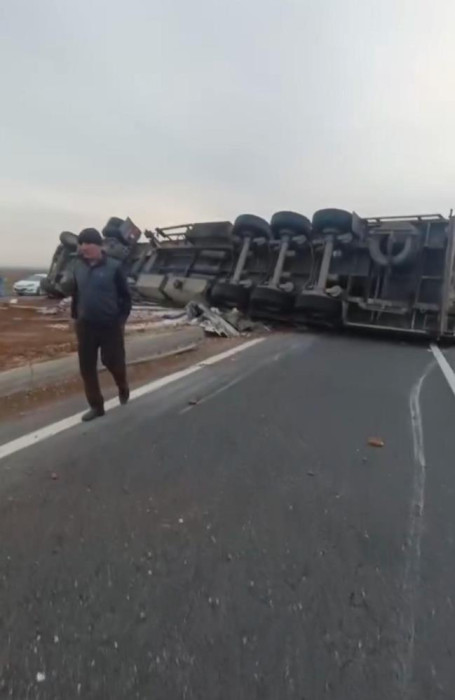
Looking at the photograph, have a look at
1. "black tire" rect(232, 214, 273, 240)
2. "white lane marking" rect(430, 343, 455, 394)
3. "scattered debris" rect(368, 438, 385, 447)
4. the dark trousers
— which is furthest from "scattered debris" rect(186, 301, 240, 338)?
A: "scattered debris" rect(368, 438, 385, 447)

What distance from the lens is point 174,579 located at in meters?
2.31

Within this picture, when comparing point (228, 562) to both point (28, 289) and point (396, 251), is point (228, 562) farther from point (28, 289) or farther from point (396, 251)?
point (28, 289)

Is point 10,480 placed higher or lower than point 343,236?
lower

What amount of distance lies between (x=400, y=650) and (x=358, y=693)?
0.29m

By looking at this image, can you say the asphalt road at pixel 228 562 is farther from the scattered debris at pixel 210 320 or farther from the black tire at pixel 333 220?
the black tire at pixel 333 220

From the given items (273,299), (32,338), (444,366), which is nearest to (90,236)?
(32,338)

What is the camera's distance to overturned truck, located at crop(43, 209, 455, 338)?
11305 millimetres

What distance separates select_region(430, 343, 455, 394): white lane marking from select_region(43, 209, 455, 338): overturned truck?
35.3 inches

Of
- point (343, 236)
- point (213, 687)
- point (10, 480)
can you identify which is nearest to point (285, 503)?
point (213, 687)

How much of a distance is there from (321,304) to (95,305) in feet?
24.7

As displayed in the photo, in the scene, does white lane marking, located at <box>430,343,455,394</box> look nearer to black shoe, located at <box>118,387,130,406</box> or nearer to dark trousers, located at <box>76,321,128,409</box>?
black shoe, located at <box>118,387,130,406</box>

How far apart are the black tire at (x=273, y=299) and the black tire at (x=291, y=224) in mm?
1599

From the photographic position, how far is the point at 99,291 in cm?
460

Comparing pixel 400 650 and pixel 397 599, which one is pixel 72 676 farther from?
pixel 397 599
